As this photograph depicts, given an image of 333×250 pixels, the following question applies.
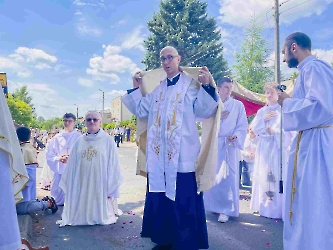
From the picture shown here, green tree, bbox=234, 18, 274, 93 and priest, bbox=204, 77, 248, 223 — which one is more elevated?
green tree, bbox=234, 18, 274, 93

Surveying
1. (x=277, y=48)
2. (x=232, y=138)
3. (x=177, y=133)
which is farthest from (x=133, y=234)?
(x=277, y=48)

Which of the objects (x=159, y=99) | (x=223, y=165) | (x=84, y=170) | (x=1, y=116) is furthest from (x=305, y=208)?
(x=84, y=170)

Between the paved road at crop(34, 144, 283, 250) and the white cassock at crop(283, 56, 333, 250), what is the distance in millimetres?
1146

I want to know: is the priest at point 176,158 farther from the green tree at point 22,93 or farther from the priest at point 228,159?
the green tree at point 22,93

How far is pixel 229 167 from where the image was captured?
550 centimetres

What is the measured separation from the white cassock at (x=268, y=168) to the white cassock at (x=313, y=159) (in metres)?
2.34

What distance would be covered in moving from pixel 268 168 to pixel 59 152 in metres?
4.26

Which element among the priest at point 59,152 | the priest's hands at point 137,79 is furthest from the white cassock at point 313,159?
the priest at point 59,152

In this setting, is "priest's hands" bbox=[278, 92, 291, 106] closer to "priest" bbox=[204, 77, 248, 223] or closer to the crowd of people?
the crowd of people

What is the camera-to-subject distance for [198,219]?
147 inches

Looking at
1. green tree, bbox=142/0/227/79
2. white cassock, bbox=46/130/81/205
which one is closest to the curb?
white cassock, bbox=46/130/81/205

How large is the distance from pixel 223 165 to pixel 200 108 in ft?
6.79

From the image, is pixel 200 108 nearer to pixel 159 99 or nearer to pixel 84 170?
pixel 159 99

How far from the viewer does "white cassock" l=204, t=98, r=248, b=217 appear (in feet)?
17.7
